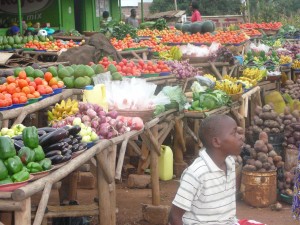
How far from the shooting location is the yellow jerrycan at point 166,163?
300 inches

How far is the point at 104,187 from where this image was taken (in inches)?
197

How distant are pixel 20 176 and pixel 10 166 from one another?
104 millimetres

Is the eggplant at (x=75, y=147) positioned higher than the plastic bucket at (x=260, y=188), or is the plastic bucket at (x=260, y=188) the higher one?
the eggplant at (x=75, y=147)

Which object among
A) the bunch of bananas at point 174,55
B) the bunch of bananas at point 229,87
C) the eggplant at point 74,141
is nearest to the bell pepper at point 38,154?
the eggplant at point 74,141

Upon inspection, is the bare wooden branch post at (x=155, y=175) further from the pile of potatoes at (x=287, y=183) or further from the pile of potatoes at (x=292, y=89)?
the pile of potatoes at (x=292, y=89)

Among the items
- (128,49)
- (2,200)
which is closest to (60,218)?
(2,200)

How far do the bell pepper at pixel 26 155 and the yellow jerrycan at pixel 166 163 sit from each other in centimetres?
387

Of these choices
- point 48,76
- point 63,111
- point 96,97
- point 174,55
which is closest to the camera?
point 63,111

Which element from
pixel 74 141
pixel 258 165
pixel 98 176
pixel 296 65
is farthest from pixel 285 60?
pixel 74 141

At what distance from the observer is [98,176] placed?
4992 millimetres

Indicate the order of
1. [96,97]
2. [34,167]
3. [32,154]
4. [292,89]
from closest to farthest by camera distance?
[34,167]
[32,154]
[96,97]
[292,89]

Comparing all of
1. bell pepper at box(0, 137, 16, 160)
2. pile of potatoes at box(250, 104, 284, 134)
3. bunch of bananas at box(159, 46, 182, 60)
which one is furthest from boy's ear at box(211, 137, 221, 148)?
bunch of bananas at box(159, 46, 182, 60)

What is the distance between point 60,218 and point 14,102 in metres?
1.38

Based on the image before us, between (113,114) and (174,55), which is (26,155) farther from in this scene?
(174,55)
